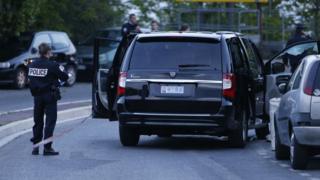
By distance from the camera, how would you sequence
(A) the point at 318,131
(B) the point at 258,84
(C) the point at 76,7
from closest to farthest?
(A) the point at 318,131, (B) the point at 258,84, (C) the point at 76,7

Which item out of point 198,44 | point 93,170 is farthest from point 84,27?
point 93,170

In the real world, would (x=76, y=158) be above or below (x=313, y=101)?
below

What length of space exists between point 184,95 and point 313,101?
301 cm

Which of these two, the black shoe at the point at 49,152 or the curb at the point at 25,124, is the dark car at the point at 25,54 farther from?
the black shoe at the point at 49,152

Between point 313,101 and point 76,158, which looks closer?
point 313,101

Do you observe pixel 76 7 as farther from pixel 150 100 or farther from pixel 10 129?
pixel 150 100

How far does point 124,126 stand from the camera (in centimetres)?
1589

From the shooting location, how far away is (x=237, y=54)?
16.5m

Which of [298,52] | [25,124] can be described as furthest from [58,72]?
[298,52]

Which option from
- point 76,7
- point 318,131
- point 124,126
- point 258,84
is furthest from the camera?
point 76,7

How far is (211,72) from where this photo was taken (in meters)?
15.5

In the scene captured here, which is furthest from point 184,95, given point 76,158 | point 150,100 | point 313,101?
point 313,101

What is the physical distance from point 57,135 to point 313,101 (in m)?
6.92

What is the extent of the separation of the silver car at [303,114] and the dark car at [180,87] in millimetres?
1756
